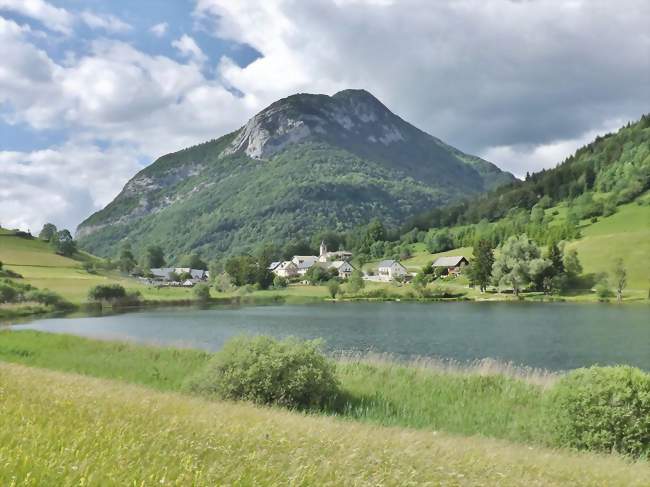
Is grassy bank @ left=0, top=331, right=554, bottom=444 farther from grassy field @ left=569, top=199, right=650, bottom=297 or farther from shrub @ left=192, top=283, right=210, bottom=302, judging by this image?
shrub @ left=192, top=283, right=210, bottom=302

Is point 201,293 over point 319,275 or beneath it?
beneath

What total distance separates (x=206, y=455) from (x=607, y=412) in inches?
442

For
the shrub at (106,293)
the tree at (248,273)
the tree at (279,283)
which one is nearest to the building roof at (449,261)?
the tree at (279,283)

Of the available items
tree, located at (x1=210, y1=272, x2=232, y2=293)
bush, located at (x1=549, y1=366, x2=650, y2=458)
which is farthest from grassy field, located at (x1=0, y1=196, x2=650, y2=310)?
bush, located at (x1=549, y1=366, x2=650, y2=458)

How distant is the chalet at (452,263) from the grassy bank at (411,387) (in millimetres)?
156925

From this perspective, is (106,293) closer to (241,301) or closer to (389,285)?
(241,301)

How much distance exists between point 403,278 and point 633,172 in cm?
9768

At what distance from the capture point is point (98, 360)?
27922mm

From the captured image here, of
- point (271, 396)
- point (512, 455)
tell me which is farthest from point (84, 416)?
point (271, 396)

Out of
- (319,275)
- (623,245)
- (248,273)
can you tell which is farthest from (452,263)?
(248,273)

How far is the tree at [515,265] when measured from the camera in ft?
417

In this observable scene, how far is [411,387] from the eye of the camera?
2056cm

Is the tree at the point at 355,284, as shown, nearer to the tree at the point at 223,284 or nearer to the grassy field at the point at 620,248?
the grassy field at the point at 620,248

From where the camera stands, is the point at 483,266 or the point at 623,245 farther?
the point at 623,245
